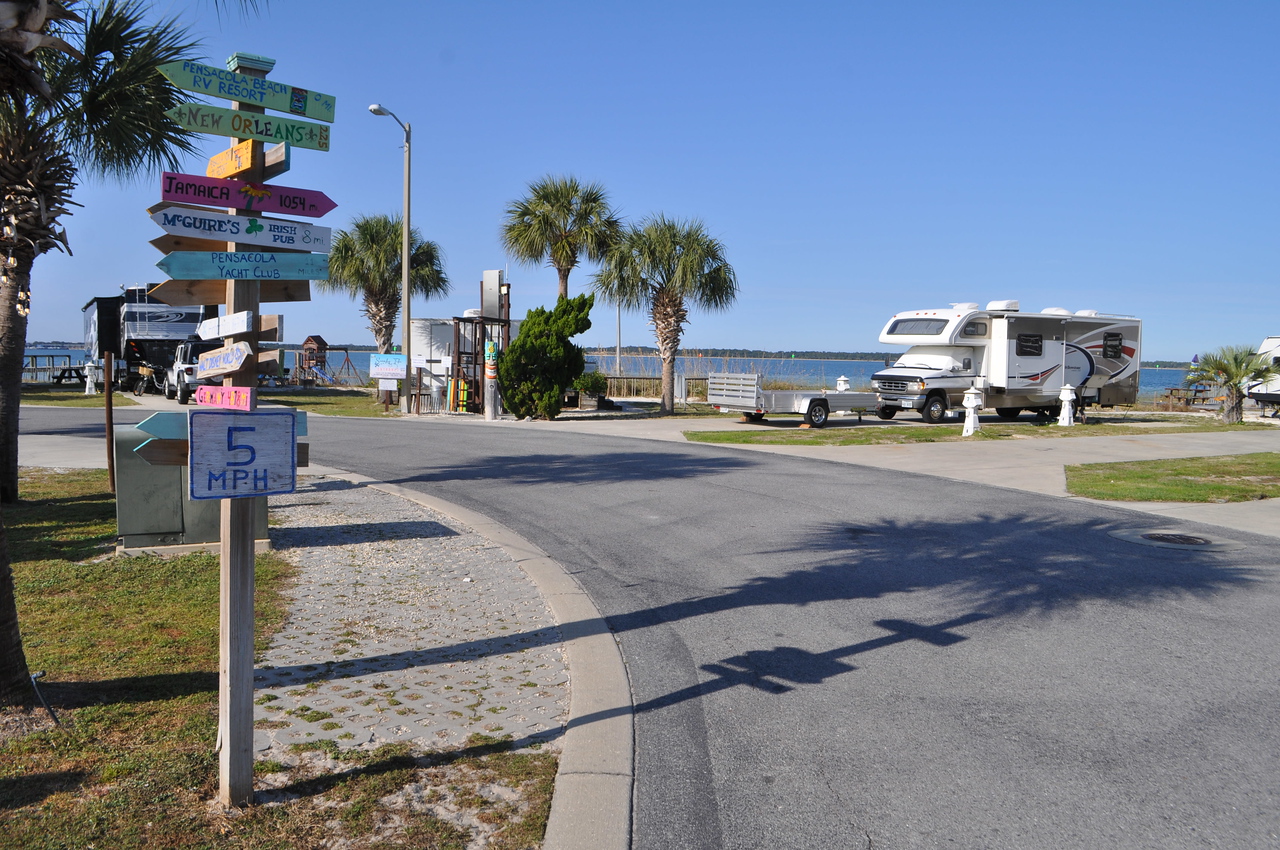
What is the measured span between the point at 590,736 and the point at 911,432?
18356mm

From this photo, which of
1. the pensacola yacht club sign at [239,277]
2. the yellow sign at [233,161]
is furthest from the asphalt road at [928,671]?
the yellow sign at [233,161]

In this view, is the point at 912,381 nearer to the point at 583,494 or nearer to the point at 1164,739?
the point at 583,494

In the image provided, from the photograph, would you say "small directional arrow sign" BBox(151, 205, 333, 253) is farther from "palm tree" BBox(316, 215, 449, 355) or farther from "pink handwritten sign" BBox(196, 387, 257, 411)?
"palm tree" BBox(316, 215, 449, 355)

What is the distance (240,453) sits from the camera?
351 cm

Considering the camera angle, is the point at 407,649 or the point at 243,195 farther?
the point at 407,649

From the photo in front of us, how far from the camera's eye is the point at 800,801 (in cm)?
375

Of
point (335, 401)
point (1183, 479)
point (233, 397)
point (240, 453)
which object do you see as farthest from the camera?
point (335, 401)

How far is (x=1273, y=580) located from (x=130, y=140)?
1132 cm

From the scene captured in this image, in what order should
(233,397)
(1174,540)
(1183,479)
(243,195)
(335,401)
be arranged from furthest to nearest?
(335,401), (1183,479), (1174,540), (243,195), (233,397)

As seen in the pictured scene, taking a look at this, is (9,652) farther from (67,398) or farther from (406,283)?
(67,398)

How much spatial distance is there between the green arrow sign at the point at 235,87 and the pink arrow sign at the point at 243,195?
349mm

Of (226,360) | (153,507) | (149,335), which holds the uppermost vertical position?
(149,335)

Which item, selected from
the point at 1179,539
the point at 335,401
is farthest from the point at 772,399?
the point at 335,401

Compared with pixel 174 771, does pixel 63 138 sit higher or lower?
higher
